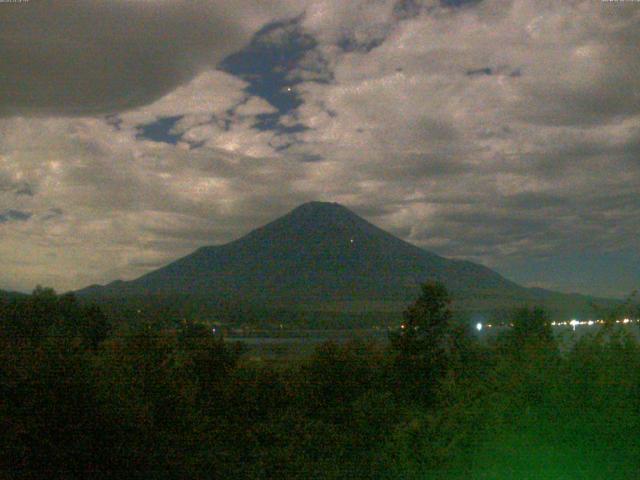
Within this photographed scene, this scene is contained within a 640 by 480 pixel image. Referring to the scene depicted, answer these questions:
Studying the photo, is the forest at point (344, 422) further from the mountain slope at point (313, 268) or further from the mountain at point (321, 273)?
the mountain slope at point (313, 268)

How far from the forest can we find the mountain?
169 feet

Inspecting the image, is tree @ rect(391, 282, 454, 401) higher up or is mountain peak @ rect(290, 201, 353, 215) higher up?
mountain peak @ rect(290, 201, 353, 215)

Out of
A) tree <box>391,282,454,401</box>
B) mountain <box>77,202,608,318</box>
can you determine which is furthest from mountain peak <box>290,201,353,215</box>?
tree <box>391,282,454,401</box>

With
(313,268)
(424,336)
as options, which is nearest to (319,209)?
(313,268)

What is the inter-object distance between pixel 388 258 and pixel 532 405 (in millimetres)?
94595

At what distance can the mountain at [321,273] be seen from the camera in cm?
7662

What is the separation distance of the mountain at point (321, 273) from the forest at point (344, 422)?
51647 mm

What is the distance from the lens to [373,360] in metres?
21.2

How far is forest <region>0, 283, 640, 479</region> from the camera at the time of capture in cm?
597

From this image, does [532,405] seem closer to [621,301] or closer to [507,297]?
[621,301]

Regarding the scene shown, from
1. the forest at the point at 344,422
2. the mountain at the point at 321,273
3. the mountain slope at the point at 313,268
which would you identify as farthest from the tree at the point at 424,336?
the mountain slope at the point at 313,268

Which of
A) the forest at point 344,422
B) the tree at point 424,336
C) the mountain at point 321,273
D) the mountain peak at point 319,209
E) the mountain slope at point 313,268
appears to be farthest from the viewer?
the mountain peak at point 319,209

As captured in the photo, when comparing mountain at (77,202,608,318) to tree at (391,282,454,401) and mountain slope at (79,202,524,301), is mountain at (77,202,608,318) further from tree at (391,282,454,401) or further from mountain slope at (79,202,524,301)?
tree at (391,282,454,401)

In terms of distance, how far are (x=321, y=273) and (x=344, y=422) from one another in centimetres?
8182
